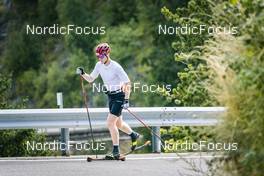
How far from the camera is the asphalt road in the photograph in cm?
1216

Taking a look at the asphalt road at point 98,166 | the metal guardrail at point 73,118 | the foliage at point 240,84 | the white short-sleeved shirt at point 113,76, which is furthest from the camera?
the metal guardrail at point 73,118

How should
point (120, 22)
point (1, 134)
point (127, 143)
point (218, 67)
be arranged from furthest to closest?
point (120, 22), point (127, 143), point (1, 134), point (218, 67)

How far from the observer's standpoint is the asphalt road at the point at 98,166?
12.2 m

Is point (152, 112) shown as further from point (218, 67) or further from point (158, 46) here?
point (158, 46)

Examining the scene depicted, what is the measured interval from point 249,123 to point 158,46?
3753cm

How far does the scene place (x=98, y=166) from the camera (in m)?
12.9

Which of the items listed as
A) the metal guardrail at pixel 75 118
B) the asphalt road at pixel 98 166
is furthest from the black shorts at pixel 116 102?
the metal guardrail at pixel 75 118

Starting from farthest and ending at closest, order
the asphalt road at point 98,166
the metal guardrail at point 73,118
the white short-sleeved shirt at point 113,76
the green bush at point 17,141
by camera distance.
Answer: the green bush at point 17,141, the metal guardrail at point 73,118, the white short-sleeved shirt at point 113,76, the asphalt road at point 98,166

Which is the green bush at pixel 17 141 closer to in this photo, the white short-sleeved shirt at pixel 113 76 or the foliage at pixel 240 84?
the white short-sleeved shirt at pixel 113 76

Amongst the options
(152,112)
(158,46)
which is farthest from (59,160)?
(158,46)

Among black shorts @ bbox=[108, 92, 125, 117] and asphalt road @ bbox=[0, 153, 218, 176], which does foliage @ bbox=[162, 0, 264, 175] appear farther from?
black shorts @ bbox=[108, 92, 125, 117]

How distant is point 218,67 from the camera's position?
825 cm

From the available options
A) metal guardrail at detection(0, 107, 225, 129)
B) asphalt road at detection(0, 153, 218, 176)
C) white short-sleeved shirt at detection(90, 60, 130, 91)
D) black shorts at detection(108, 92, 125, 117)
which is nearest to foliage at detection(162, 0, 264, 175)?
asphalt road at detection(0, 153, 218, 176)

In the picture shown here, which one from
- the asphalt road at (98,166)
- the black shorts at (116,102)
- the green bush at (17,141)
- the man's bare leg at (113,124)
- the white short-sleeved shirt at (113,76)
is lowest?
the asphalt road at (98,166)
